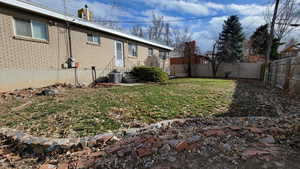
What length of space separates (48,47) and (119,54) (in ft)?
14.9

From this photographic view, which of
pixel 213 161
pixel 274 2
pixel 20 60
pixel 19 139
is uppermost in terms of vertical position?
pixel 274 2

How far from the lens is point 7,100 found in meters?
4.67

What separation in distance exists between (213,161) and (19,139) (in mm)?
3077

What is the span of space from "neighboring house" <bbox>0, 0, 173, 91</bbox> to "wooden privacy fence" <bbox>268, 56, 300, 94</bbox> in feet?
30.2

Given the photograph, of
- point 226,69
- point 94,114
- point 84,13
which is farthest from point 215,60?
point 94,114

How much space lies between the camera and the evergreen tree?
16.5 metres

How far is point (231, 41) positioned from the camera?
1706 centimetres

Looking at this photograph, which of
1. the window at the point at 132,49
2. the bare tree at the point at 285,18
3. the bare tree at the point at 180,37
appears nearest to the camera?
the window at the point at 132,49

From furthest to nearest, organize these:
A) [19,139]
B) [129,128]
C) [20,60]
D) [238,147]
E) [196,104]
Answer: [20,60] → [196,104] → [129,128] → [19,139] → [238,147]

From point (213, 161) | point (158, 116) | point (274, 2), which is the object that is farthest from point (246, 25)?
point (213, 161)

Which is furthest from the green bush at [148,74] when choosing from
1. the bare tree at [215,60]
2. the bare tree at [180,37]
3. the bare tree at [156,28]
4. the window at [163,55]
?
the bare tree at [180,37]

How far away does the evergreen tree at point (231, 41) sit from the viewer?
1653 cm

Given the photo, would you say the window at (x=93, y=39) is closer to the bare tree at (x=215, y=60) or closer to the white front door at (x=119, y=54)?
the white front door at (x=119, y=54)

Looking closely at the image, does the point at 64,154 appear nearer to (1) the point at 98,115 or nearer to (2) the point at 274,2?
(1) the point at 98,115
